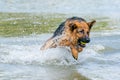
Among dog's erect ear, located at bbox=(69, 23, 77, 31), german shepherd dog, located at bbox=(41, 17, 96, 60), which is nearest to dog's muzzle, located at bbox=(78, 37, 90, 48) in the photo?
german shepherd dog, located at bbox=(41, 17, 96, 60)

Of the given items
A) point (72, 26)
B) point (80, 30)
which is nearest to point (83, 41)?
point (80, 30)

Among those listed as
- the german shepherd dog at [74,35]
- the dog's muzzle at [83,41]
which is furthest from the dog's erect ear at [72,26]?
the dog's muzzle at [83,41]

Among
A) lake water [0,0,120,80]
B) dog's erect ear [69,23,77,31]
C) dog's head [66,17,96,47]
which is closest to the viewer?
lake water [0,0,120,80]

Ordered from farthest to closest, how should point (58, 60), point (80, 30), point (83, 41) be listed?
point (58, 60) < point (80, 30) < point (83, 41)

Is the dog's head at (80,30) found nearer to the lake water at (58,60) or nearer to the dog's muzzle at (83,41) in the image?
the dog's muzzle at (83,41)

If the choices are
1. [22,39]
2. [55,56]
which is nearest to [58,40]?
[55,56]

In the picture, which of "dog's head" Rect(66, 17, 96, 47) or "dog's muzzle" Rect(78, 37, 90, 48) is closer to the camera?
"dog's muzzle" Rect(78, 37, 90, 48)

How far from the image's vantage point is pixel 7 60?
9.11 m

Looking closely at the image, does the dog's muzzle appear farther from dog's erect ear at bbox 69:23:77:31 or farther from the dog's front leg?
dog's erect ear at bbox 69:23:77:31

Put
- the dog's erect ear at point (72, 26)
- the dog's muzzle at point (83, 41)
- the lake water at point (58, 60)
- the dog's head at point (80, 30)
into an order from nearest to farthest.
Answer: the lake water at point (58, 60) < the dog's muzzle at point (83, 41) < the dog's head at point (80, 30) < the dog's erect ear at point (72, 26)

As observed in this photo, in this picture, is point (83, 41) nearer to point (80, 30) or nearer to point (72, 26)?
point (80, 30)

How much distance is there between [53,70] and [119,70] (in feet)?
3.83

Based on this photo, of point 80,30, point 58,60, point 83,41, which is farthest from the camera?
point 58,60

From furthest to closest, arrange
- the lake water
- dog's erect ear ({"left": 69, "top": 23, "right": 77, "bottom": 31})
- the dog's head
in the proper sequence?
1. dog's erect ear ({"left": 69, "top": 23, "right": 77, "bottom": 31})
2. the dog's head
3. the lake water
